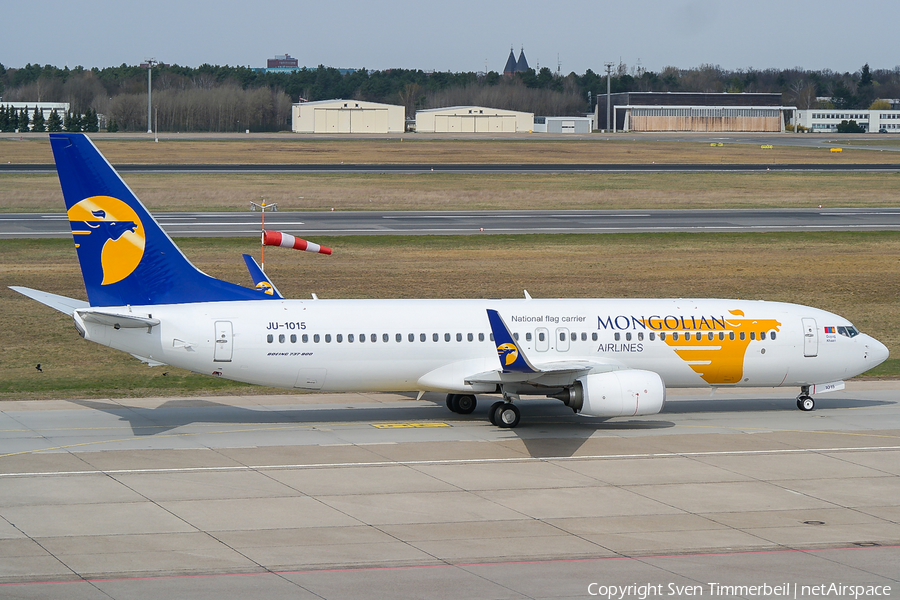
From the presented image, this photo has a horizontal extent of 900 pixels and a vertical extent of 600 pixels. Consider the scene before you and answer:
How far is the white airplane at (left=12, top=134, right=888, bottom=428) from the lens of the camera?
30938mm

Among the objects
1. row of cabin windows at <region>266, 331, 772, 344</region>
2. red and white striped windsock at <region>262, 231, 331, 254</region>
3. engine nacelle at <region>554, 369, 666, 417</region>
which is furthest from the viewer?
red and white striped windsock at <region>262, 231, 331, 254</region>

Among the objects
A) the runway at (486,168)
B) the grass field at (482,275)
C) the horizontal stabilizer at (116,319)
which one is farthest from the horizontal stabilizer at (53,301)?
the runway at (486,168)

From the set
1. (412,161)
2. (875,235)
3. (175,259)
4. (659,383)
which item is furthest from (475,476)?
(412,161)

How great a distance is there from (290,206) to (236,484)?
71.7m

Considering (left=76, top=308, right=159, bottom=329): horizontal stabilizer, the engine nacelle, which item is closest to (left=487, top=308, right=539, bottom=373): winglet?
the engine nacelle

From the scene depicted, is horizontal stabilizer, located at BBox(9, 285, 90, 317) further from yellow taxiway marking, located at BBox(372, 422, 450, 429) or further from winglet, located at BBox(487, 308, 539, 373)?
winglet, located at BBox(487, 308, 539, 373)

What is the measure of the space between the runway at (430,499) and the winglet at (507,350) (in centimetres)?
241

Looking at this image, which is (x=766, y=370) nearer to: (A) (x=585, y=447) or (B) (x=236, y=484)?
(A) (x=585, y=447)

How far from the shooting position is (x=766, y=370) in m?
34.6

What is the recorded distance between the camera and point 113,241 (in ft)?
103

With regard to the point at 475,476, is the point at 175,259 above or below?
above

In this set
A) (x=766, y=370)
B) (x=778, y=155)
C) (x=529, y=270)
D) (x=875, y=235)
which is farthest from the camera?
(x=778, y=155)

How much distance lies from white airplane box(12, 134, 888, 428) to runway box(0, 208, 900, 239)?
148ft

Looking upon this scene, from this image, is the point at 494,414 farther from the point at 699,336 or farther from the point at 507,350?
the point at 699,336
